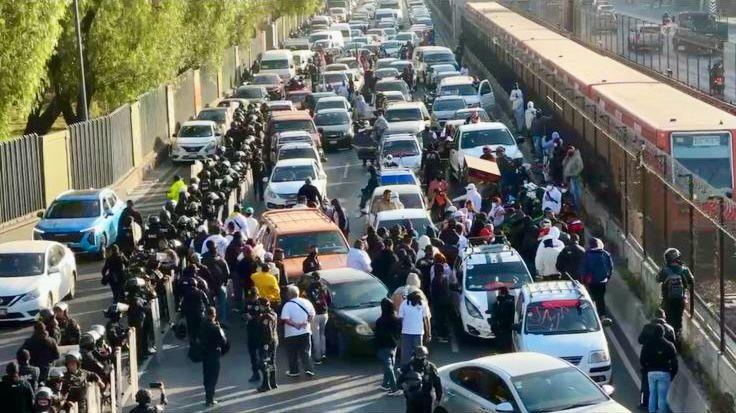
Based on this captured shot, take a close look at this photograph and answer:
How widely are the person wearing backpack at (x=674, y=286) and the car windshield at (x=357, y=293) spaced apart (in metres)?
4.22

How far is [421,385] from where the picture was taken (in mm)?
17000

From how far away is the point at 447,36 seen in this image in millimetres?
110188

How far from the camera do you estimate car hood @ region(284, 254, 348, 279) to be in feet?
83.0

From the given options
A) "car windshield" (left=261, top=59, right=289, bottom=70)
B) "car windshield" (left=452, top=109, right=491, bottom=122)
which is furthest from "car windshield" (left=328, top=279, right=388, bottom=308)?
"car windshield" (left=261, top=59, right=289, bottom=70)

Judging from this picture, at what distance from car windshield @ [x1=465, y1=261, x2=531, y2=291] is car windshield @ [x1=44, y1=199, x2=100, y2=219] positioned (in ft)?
38.0

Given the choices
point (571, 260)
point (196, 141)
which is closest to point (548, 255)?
point (571, 260)

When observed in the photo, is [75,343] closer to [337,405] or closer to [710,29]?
[337,405]

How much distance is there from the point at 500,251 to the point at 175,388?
215 inches

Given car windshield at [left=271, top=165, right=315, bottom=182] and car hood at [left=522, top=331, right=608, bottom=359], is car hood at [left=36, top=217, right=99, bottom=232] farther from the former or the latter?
car hood at [left=522, top=331, right=608, bottom=359]

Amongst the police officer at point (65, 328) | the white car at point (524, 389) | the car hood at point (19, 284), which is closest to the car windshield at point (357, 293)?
the police officer at point (65, 328)

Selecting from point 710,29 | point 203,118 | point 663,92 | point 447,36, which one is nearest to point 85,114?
point 203,118

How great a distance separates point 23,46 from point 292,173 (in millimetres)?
6794

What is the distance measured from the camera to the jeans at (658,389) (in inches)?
738

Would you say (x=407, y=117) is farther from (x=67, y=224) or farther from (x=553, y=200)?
(x=553, y=200)
